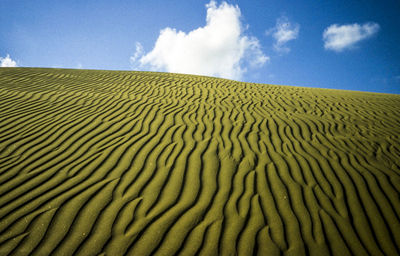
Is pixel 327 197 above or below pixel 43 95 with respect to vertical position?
below

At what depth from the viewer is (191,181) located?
8.35ft

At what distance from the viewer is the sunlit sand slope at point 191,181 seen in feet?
6.15

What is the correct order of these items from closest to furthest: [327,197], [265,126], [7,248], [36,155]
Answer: [7,248]
[327,197]
[36,155]
[265,126]

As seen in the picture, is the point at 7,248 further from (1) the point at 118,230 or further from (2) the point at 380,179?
(2) the point at 380,179

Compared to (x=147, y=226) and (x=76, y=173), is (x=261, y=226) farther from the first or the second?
(x=76, y=173)

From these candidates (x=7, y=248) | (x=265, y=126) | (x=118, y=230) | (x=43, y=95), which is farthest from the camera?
(x=43, y=95)

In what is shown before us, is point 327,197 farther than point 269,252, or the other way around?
point 327,197

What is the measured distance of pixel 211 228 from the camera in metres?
1.96

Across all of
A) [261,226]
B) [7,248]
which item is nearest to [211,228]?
[261,226]

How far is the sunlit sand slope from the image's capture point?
1.87 m

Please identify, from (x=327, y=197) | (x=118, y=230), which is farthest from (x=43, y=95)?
(x=327, y=197)

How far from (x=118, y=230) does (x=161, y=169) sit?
94cm

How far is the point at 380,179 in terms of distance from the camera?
2.72 metres

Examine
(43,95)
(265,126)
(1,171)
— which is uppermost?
(43,95)
